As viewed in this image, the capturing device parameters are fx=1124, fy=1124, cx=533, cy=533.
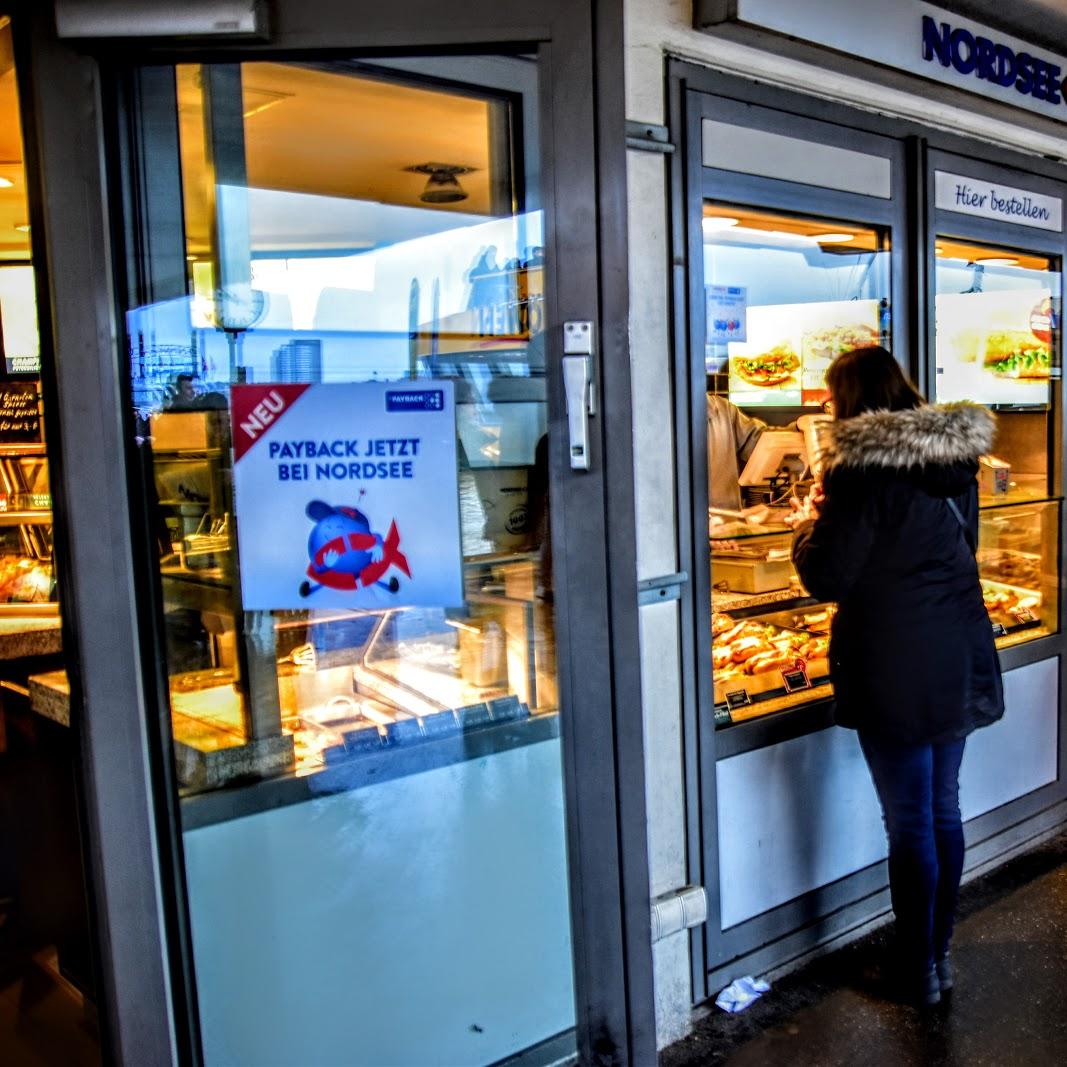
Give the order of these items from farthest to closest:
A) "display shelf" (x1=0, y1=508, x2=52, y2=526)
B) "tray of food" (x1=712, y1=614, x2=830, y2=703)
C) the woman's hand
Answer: "display shelf" (x1=0, y1=508, x2=52, y2=526) < the woman's hand < "tray of food" (x1=712, y1=614, x2=830, y2=703)

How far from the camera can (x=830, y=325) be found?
13.5 ft

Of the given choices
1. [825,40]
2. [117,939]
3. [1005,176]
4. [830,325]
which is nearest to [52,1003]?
[117,939]

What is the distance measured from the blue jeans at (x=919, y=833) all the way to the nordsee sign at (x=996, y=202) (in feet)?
6.63

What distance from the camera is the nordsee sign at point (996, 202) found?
4.12 metres

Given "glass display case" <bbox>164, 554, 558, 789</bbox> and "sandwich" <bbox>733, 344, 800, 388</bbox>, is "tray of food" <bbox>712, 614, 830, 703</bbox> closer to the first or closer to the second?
"sandwich" <bbox>733, 344, 800, 388</bbox>

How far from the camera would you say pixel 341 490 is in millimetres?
2389

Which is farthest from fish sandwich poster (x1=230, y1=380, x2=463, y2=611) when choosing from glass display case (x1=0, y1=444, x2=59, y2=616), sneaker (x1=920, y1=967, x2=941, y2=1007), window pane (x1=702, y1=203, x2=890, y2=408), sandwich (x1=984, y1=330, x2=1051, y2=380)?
glass display case (x1=0, y1=444, x2=59, y2=616)

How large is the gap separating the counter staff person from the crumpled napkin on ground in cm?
151

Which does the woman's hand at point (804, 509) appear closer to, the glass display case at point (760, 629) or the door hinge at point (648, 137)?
the glass display case at point (760, 629)

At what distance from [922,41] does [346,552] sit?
9.05ft

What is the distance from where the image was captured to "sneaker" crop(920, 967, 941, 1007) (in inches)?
134

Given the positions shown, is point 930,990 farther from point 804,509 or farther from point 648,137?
point 648,137

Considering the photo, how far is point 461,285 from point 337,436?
46cm

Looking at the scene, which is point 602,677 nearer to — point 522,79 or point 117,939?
A: point 117,939
